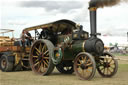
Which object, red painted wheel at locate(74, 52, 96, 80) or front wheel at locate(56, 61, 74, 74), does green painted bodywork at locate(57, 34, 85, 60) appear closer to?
red painted wheel at locate(74, 52, 96, 80)

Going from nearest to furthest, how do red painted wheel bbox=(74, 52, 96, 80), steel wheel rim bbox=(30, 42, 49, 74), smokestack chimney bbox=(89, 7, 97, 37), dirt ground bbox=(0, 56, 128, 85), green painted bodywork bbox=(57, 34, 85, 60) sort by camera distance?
dirt ground bbox=(0, 56, 128, 85) < red painted wheel bbox=(74, 52, 96, 80) < smokestack chimney bbox=(89, 7, 97, 37) < green painted bodywork bbox=(57, 34, 85, 60) < steel wheel rim bbox=(30, 42, 49, 74)

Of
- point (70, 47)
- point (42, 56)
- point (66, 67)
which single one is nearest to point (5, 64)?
point (42, 56)

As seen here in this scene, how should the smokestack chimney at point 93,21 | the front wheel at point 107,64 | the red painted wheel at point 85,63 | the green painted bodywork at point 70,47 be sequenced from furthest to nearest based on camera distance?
the green painted bodywork at point 70,47
the front wheel at point 107,64
the smokestack chimney at point 93,21
the red painted wheel at point 85,63

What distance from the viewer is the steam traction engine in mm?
7662

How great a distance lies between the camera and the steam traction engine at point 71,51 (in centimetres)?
766

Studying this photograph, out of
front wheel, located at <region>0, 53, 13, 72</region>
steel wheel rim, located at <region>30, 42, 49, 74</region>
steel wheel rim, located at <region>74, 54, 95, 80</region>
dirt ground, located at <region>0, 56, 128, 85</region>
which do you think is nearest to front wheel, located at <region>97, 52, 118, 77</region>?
dirt ground, located at <region>0, 56, 128, 85</region>

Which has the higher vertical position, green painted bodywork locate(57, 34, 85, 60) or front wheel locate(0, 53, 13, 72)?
green painted bodywork locate(57, 34, 85, 60)

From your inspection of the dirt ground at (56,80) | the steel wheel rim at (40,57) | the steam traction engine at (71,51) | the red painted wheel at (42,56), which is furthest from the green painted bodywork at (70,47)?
the dirt ground at (56,80)

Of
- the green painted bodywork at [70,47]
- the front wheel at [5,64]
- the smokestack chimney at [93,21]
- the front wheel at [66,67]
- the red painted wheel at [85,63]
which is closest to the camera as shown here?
the red painted wheel at [85,63]

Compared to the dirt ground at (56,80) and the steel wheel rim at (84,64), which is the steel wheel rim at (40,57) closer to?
the dirt ground at (56,80)

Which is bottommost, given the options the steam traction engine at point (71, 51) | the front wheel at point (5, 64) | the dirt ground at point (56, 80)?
the dirt ground at point (56, 80)

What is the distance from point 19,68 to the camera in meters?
11.0

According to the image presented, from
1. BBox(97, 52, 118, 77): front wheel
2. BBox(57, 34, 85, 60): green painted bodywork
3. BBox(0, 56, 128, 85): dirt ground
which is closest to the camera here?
BBox(0, 56, 128, 85): dirt ground

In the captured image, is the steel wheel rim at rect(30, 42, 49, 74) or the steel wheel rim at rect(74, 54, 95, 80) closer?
the steel wheel rim at rect(74, 54, 95, 80)
